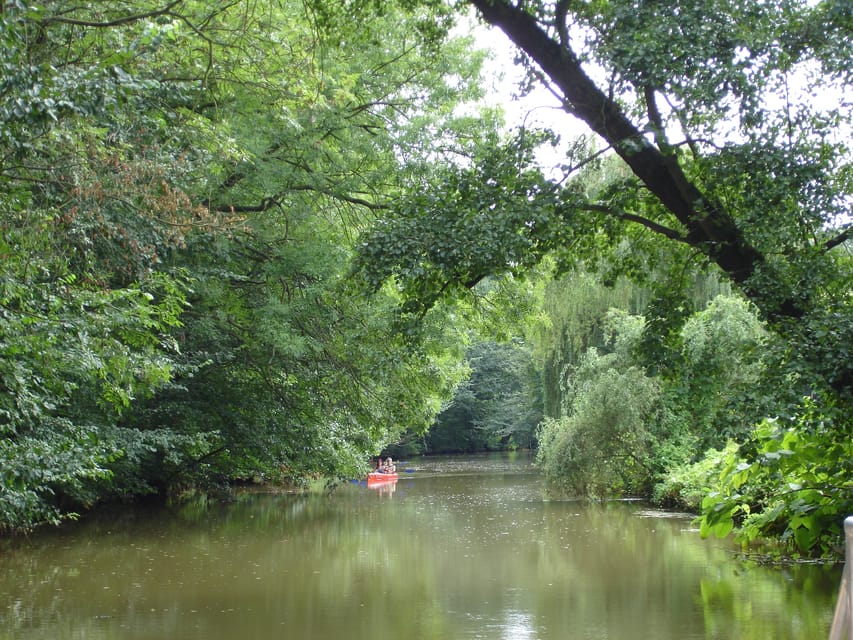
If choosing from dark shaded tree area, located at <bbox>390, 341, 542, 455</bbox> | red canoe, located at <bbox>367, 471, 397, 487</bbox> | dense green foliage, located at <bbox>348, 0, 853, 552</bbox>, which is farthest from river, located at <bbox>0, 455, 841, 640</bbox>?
dark shaded tree area, located at <bbox>390, 341, 542, 455</bbox>

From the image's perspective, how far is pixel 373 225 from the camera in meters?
11.0

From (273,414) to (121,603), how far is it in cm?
700

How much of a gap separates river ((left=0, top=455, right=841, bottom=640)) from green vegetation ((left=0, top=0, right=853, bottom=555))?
0.97m

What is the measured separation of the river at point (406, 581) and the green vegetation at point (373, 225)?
972 mm

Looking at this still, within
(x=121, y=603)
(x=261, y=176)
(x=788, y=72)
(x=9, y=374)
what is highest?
(x=261, y=176)

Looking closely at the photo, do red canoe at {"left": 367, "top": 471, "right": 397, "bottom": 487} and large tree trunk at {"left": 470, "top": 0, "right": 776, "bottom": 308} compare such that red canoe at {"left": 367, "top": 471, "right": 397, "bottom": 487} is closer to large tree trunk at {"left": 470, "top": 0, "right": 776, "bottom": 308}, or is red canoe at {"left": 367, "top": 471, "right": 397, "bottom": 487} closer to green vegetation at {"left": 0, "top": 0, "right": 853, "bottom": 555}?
green vegetation at {"left": 0, "top": 0, "right": 853, "bottom": 555}

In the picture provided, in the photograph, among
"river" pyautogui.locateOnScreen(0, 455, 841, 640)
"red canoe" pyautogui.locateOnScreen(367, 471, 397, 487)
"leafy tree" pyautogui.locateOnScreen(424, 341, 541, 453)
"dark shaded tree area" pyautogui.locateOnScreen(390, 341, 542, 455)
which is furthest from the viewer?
"leafy tree" pyautogui.locateOnScreen(424, 341, 541, 453)

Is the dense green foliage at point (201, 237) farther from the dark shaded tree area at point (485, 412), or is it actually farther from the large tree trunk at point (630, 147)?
the dark shaded tree area at point (485, 412)

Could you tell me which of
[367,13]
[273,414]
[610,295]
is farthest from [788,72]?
[610,295]

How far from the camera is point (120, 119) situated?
323 inches

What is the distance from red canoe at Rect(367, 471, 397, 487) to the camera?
2975 cm

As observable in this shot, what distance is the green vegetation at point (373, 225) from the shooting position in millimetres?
6578

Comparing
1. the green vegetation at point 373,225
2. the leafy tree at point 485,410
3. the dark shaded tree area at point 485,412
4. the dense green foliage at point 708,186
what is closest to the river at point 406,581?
the green vegetation at point 373,225

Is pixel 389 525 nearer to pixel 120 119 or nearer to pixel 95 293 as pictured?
pixel 95 293
